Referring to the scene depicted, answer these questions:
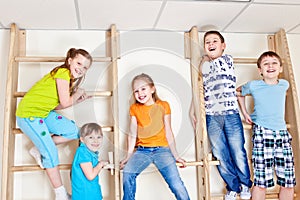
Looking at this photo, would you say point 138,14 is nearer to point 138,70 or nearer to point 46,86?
point 138,70

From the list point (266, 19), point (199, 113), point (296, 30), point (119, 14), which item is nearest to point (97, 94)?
point (119, 14)

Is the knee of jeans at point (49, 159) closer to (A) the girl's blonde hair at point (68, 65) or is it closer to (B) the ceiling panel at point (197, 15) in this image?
(A) the girl's blonde hair at point (68, 65)

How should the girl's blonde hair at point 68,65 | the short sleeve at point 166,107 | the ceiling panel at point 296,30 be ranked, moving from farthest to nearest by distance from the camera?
the ceiling panel at point 296,30 < the short sleeve at point 166,107 < the girl's blonde hair at point 68,65

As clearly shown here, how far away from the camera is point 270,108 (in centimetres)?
202

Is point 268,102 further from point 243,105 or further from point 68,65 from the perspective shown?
point 68,65

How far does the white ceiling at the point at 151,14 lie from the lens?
1831 millimetres

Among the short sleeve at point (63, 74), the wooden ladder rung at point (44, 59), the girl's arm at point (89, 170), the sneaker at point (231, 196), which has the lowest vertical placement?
the sneaker at point (231, 196)

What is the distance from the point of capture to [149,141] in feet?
6.30

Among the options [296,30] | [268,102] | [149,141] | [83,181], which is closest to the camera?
[83,181]

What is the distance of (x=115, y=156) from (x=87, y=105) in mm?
343

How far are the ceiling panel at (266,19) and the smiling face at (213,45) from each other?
0.54 feet

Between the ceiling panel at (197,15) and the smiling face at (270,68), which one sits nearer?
the ceiling panel at (197,15)

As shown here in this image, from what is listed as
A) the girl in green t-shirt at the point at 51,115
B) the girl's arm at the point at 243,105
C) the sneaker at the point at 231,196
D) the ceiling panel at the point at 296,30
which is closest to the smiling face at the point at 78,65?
the girl in green t-shirt at the point at 51,115

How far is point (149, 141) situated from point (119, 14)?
688 millimetres
